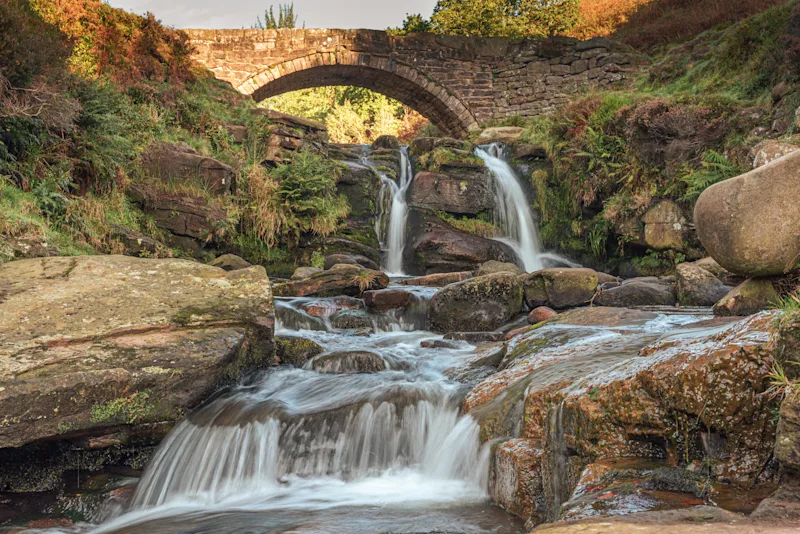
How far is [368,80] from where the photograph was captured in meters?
20.0

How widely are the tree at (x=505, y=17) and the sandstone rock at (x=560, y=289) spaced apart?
17072mm

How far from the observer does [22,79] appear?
686cm

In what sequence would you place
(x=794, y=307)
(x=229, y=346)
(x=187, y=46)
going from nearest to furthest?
(x=794, y=307)
(x=229, y=346)
(x=187, y=46)

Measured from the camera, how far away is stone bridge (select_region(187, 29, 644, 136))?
17.9 meters

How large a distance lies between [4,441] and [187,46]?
513 inches

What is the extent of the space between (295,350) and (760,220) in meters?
4.80

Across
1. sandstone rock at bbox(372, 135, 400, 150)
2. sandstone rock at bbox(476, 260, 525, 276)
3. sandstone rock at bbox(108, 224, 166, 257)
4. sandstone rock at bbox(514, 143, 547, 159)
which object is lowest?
sandstone rock at bbox(476, 260, 525, 276)

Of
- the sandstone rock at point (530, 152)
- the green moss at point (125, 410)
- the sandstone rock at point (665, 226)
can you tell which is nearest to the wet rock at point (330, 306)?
the green moss at point (125, 410)

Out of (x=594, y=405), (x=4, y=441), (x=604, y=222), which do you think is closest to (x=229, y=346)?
(x=4, y=441)

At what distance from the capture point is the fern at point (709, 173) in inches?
365

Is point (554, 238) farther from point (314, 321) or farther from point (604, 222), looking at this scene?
point (314, 321)

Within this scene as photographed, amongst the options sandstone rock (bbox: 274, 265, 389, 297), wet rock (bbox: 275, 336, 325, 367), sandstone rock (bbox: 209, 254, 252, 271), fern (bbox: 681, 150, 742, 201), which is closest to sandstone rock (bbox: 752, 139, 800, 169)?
fern (bbox: 681, 150, 742, 201)

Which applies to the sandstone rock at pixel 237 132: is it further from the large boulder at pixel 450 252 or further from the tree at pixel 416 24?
the tree at pixel 416 24

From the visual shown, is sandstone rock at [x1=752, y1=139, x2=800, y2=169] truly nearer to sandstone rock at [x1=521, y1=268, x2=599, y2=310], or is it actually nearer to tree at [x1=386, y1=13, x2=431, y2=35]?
sandstone rock at [x1=521, y1=268, x2=599, y2=310]
